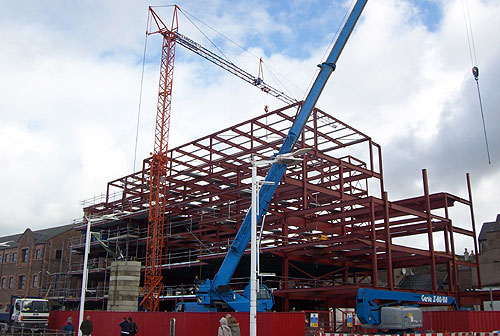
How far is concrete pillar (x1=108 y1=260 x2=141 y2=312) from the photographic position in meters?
37.3

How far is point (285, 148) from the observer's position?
85.1ft

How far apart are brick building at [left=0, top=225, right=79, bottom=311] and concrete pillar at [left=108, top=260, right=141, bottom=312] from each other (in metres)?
22.9

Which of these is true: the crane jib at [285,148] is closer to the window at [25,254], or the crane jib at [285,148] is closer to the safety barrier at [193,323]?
the safety barrier at [193,323]

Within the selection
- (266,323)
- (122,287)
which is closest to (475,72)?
(266,323)

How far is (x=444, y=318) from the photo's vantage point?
24453 mm

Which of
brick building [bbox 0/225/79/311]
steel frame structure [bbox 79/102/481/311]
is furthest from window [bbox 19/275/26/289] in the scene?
steel frame structure [bbox 79/102/481/311]

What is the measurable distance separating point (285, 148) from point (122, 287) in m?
19.3

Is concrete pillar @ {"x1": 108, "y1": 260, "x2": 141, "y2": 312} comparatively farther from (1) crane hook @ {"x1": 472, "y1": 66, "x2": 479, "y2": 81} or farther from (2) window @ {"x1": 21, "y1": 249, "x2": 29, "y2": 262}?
(2) window @ {"x1": 21, "y1": 249, "x2": 29, "y2": 262}

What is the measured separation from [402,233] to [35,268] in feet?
145

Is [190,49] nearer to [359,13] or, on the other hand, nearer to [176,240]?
[176,240]

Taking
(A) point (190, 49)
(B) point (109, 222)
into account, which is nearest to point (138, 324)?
(B) point (109, 222)

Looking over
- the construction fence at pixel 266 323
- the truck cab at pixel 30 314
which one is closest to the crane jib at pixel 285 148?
the construction fence at pixel 266 323

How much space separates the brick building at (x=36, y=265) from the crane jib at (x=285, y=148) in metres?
39.6

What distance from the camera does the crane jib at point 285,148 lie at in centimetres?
2431
